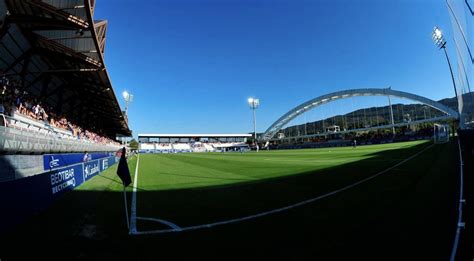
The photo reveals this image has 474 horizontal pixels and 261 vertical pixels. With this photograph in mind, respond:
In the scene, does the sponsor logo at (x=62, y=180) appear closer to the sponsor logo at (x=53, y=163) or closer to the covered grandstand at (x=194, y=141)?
the sponsor logo at (x=53, y=163)

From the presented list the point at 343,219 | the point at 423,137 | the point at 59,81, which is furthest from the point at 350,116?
the point at 343,219

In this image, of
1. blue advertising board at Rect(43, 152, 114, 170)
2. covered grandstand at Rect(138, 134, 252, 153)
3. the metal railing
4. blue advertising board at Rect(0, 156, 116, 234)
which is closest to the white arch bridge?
covered grandstand at Rect(138, 134, 252, 153)

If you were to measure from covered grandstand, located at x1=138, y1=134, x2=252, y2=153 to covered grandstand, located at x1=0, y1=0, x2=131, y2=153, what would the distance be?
95037 millimetres

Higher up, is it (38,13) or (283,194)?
(38,13)

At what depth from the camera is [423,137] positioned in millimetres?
64500

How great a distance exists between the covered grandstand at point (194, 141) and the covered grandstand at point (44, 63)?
9504cm

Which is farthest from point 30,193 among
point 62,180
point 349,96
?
point 349,96

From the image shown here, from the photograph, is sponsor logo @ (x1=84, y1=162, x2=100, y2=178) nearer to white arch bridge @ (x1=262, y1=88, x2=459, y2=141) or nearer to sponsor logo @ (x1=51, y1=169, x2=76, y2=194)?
sponsor logo @ (x1=51, y1=169, x2=76, y2=194)

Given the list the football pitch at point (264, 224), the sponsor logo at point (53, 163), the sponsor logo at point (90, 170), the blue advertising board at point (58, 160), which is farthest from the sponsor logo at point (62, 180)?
the sponsor logo at point (90, 170)

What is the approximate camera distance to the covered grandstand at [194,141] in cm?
12794

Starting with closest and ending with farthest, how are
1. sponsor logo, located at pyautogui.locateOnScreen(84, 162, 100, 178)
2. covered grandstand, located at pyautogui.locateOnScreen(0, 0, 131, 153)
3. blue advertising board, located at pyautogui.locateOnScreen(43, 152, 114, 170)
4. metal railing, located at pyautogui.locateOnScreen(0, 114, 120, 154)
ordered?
metal railing, located at pyautogui.locateOnScreen(0, 114, 120, 154)
blue advertising board, located at pyautogui.locateOnScreen(43, 152, 114, 170)
covered grandstand, located at pyautogui.locateOnScreen(0, 0, 131, 153)
sponsor logo, located at pyautogui.locateOnScreen(84, 162, 100, 178)

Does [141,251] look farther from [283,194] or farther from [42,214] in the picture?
[283,194]

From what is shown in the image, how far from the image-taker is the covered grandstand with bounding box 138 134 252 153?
128 meters

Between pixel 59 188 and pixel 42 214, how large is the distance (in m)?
2.36
